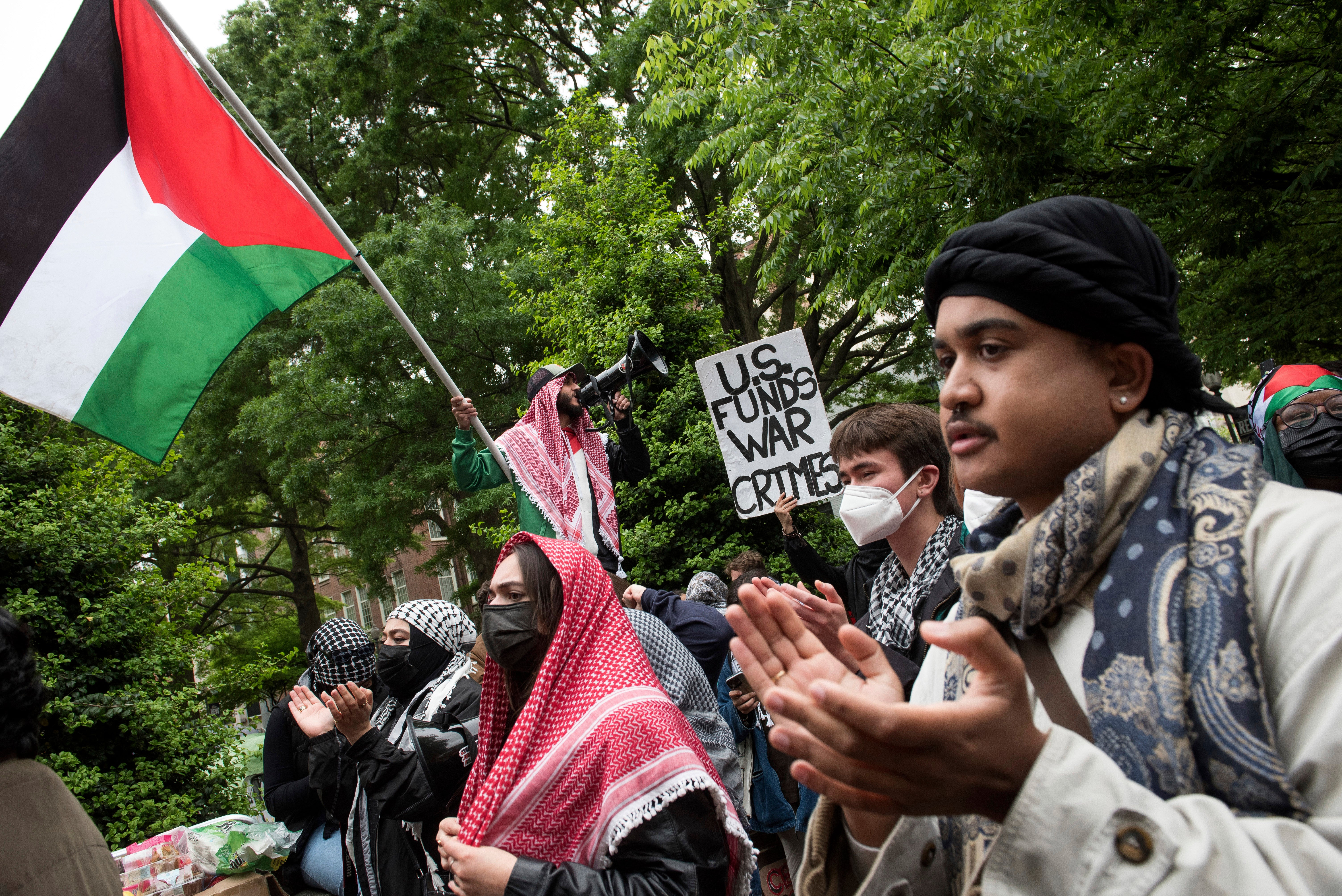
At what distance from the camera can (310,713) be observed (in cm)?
336

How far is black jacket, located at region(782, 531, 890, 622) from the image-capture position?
3602 mm

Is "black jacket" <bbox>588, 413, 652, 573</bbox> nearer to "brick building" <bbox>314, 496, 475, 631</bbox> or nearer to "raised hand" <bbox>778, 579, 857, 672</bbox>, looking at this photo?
"raised hand" <bbox>778, 579, 857, 672</bbox>

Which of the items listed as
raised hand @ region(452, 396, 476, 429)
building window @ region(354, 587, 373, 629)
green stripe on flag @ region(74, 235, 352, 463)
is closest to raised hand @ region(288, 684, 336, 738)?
green stripe on flag @ region(74, 235, 352, 463)

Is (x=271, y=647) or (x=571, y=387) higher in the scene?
(x=571, y=387)

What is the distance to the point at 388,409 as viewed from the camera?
499 inches

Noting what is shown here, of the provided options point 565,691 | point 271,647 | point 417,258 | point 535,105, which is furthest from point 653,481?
point 271,647

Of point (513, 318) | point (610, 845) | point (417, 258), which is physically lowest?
point (610, 845)

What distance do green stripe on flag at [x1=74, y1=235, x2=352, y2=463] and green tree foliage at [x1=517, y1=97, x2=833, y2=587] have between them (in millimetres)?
3787

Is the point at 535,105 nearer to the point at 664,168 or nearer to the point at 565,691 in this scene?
the point at 664,168

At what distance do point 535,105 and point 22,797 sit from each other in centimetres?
1352

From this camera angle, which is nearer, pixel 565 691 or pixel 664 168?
pixel 565 691

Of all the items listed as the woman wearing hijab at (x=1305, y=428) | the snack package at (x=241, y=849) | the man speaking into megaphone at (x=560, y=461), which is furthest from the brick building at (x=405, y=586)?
the woman wearing hijab at (x=1305, y=428)

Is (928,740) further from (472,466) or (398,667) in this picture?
(472,466)

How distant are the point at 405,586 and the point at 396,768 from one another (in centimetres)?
3084
